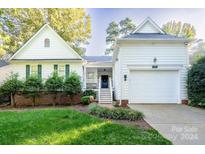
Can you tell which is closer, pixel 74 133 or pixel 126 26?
pixel 74 133

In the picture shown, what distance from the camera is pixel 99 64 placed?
796 inches

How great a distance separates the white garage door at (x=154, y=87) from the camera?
42.1 ft

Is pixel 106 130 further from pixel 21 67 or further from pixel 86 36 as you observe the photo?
pixel 86 36

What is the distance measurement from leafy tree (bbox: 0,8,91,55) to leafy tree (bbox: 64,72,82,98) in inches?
435

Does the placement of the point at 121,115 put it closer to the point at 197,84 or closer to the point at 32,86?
the point at 197,84

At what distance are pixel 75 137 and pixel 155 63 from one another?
8.40 metres

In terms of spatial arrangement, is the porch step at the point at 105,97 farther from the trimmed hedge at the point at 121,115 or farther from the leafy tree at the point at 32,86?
the trimmed hedge at the point at 121,115

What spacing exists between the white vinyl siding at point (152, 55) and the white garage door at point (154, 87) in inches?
15.0

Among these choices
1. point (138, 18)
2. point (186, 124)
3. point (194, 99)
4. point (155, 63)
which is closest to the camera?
point (186, 124)

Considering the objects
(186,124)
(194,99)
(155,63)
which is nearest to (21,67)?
(155,63)

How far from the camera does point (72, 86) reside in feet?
48.5

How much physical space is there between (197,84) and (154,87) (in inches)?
91.4

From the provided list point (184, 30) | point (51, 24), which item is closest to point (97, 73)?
point (51, 24)

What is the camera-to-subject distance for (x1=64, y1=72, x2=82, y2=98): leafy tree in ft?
48.2
